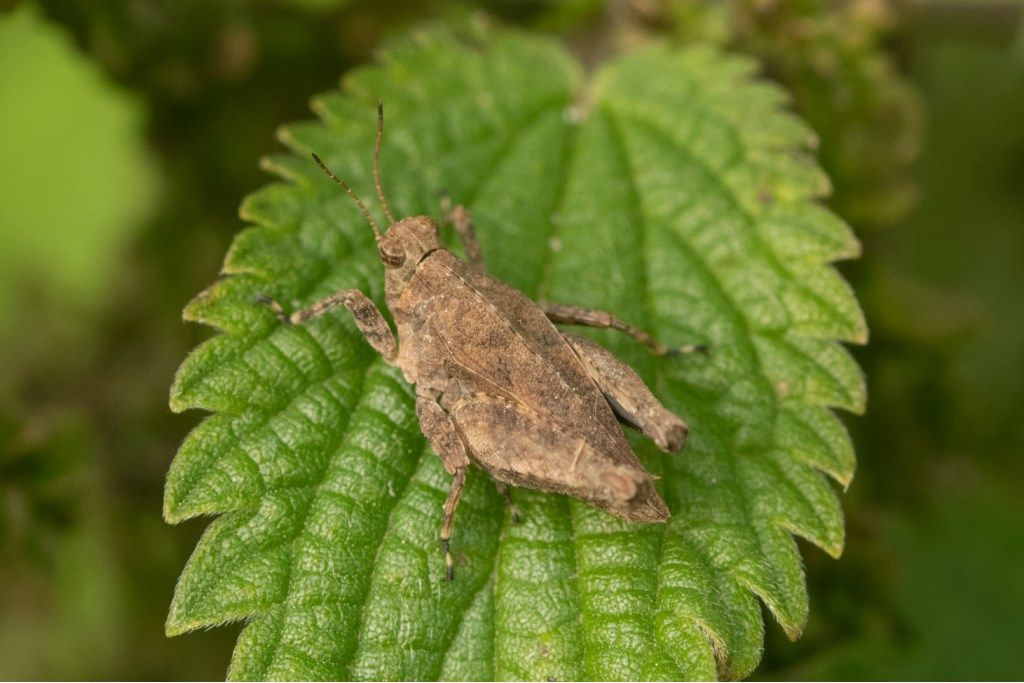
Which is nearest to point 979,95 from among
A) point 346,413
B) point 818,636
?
point 818,636

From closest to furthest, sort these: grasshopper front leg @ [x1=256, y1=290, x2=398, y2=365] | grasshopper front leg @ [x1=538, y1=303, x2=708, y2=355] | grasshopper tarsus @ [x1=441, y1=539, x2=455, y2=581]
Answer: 1. grasshopper tarsus @ [x1=441, y1=539, x2=455, y2=581]
2. grasshopper front leg @ [x1=256, y1=290, x2=398, y2=365]
3. grasshopper front leg @ [x1=538, y1=303, x2=708, y2=355]

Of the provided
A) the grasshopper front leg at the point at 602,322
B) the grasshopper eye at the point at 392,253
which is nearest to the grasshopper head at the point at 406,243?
the grasshopper eye at the point at 392,253

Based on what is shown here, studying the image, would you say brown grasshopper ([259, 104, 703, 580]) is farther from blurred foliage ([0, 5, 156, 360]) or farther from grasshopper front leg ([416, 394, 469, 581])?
blurred foliage ([0, 5, 156, 360])

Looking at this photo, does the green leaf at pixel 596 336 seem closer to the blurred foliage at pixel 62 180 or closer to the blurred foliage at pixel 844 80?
the blurred foliage at pixel 844 80

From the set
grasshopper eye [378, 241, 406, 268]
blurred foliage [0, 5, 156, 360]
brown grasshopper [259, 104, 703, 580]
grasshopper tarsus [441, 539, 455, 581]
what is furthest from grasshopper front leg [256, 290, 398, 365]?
blurred foliage [0, 5, 156, 360]

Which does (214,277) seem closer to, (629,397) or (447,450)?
(447,450)

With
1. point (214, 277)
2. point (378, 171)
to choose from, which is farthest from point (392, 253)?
point (214, 277)

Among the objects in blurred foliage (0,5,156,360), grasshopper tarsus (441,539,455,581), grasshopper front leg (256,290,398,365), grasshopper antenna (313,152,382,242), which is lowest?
grasshopper tarsus (441,539,455,581)
